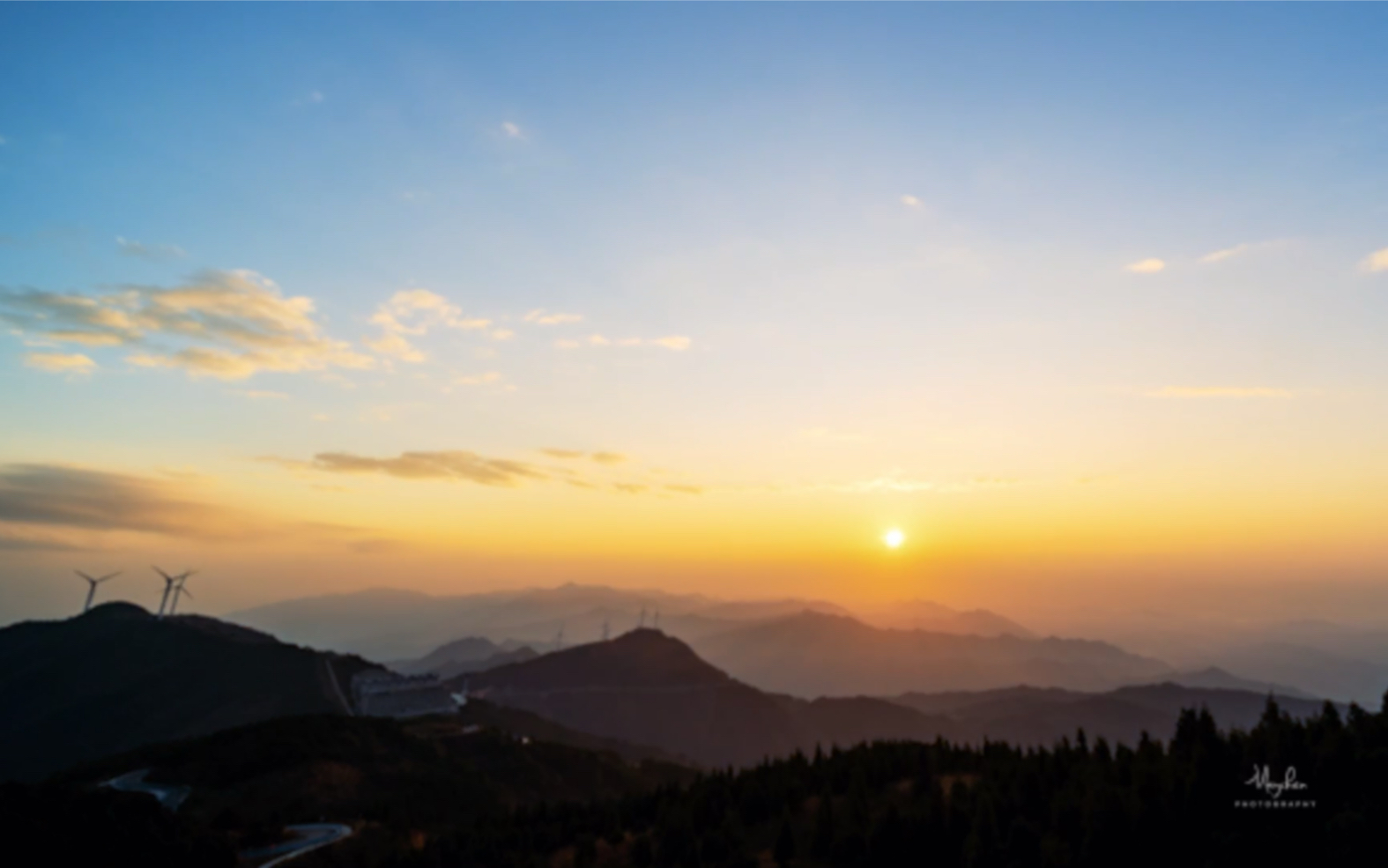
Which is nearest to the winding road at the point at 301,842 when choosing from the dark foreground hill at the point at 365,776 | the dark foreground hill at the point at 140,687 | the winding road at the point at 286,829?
the winding road at the point at 286,829

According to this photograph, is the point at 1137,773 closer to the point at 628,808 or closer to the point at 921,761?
the point at 921,761

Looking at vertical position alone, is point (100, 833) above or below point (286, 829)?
above

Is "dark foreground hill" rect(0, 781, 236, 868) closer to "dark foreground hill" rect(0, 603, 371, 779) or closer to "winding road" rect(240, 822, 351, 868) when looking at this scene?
"winding road" rect(240, 822, 351, 868)

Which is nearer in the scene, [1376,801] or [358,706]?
[1376,801]

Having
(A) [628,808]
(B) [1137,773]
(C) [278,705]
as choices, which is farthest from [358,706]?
(B) [1137,773]

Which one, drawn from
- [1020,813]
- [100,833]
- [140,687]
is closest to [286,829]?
[100,833]

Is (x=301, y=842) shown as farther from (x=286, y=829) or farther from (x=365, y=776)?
(x=365, y=776)

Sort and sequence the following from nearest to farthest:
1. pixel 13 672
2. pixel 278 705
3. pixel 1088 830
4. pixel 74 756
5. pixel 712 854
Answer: pixel 1088 830 → pixel 712 854 → pixel 74 756 → pixel 278 705 → pixel 13 672

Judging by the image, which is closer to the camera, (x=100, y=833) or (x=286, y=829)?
(x=100, y=833)

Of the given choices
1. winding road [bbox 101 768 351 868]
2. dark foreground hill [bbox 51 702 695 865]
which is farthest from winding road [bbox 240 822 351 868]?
dark foreground hill [bbox 51 702 695 865]
